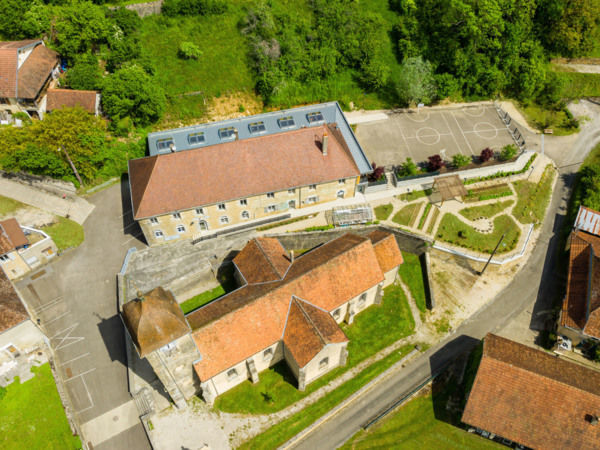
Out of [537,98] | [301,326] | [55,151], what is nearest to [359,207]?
[301,326]

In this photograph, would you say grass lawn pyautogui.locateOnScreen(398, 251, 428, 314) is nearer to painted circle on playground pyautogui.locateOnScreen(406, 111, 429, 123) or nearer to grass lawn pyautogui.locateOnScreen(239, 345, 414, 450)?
grass lawn pyautogui.locateOnScreen(239, 345, 414, 450)

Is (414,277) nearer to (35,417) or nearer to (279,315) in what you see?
(279,315)

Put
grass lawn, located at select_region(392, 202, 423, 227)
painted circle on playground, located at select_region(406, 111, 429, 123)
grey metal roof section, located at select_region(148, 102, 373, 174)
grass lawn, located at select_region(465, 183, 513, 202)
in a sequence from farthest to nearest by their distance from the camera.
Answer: painted circle on playground, located at select_region(406, 111, 429, 123), grass lawn, located at select_region(465, 183, 513, 202), grey metal roof section, located at select_region(148, 102, 373, 174), grass lawn, located at select_region(392, 202, 423, 227)

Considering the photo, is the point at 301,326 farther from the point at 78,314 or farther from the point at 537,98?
the point at 537,98

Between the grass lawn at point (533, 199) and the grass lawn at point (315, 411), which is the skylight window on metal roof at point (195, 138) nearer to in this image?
the grass lawn at point (315, 411)

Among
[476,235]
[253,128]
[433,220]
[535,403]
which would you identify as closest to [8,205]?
[253,128]

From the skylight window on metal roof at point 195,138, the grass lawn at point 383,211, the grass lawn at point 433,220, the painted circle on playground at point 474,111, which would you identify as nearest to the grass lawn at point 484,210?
the grass lawn at point 433,220

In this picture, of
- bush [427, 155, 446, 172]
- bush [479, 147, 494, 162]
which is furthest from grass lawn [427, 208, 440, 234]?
bush [479, 147, 494, 162]
